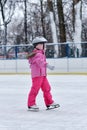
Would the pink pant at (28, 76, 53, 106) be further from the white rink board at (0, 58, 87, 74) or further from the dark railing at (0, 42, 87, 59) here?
the dark railing at (0, 42, 87, 59)

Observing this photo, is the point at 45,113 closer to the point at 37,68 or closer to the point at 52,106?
the point at 52,106

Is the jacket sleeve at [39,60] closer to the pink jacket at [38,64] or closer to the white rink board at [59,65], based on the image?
the pink jacket at [38,64]

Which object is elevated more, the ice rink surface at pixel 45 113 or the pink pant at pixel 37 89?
the pink pant at pixel 37 89

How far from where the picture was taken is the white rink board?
22.7m

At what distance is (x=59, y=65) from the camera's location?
23.0 m

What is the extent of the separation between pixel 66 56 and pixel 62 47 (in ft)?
2.24

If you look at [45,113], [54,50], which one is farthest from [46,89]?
[54,50]

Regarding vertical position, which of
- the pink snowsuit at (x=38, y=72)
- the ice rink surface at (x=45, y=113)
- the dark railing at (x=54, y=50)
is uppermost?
the pink snowsuit at (x=38, y=72)

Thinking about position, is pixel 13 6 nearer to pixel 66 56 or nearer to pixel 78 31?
pixel 78 31

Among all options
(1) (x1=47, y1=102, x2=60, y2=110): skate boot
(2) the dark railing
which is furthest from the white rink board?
(1) (x1=47, y1=102, x2=60, y2=110): skate boot

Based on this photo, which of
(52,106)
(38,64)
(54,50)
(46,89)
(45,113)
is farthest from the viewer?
(54,50)

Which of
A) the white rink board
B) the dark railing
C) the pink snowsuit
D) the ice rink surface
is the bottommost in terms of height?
the white rink board

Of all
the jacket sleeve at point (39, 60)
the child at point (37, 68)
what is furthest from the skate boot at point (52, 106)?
the jacket sleeve at point (39, 60)

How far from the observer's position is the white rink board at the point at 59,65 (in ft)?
74.6
